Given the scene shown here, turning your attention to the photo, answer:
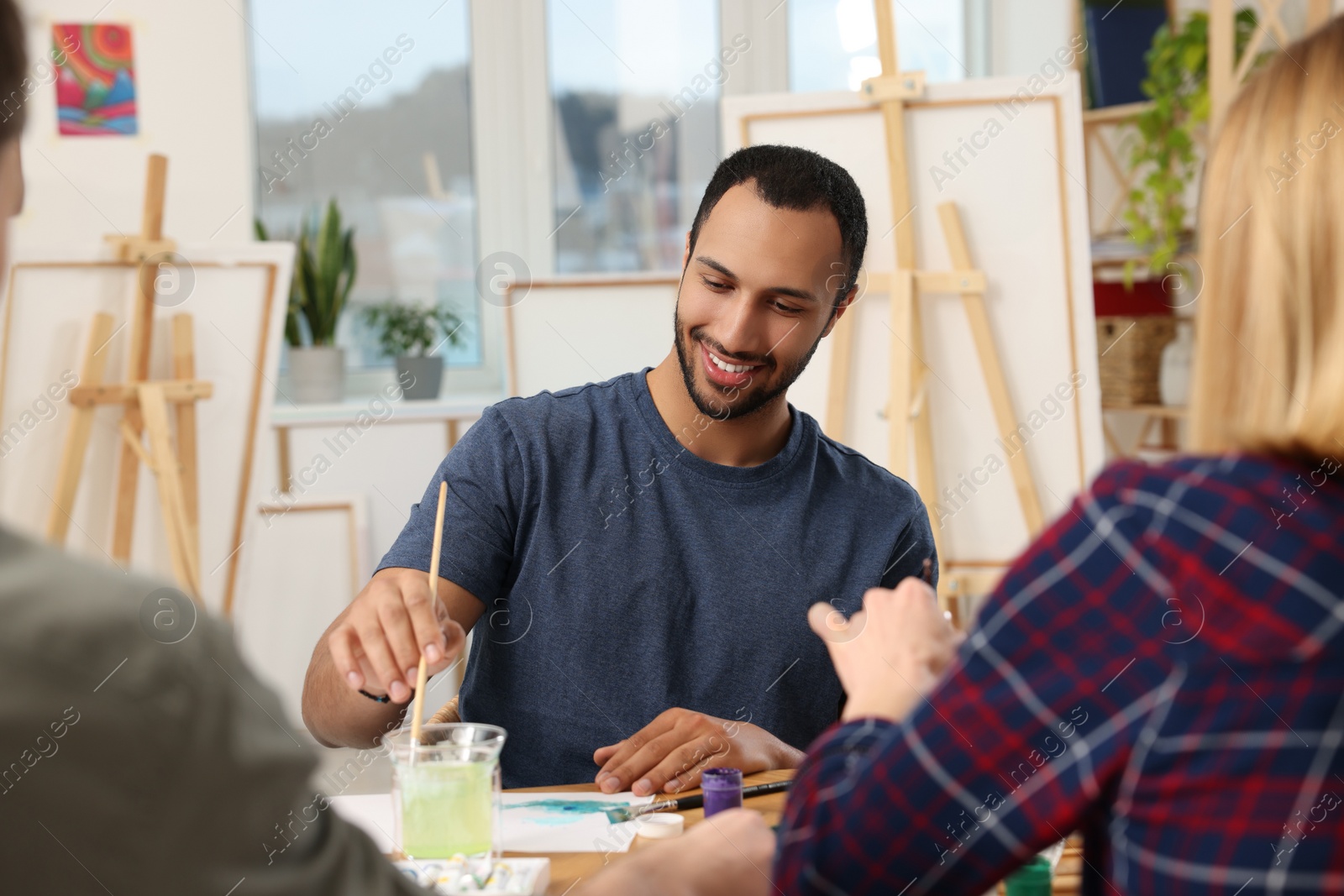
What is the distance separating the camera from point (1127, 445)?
355 centimetres

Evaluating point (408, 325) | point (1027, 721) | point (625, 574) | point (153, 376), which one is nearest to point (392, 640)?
point (625, 574)

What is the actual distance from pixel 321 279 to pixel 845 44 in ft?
5.68

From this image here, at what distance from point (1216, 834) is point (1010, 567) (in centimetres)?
17

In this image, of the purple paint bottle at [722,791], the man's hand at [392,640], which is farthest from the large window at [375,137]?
the purple paint bottle at [722,791]

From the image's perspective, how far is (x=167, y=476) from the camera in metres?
2.71

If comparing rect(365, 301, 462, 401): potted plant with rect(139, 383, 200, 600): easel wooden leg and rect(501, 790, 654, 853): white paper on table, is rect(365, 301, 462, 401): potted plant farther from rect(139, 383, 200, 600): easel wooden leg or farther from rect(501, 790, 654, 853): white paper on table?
rect(501, 790, 654, 853): white paper on table

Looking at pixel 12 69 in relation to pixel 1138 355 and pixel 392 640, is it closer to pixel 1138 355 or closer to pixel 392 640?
pixel 392 640

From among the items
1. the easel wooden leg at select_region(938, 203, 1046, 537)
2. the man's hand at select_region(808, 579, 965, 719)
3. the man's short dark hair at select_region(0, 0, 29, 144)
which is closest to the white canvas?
the easel wooden leg at select_region(938, 203, 1046, 537)

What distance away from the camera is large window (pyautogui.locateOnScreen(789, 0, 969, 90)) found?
12.0 ft

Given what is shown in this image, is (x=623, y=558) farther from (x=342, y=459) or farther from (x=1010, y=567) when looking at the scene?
(x=342, y=459)

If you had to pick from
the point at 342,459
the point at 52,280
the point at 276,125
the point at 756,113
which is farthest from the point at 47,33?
the point at 756,113

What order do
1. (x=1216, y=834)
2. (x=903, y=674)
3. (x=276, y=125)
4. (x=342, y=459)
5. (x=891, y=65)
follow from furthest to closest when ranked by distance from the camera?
(x=276, y=125) < (x=342, y=459) < (x=891, y=65) < (x=903, y=674) < (x=1216, y=834)

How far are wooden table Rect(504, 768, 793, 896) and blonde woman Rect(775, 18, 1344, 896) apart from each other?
197 mm

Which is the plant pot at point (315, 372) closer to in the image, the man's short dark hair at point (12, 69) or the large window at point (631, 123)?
the large window at point (631, 123)
